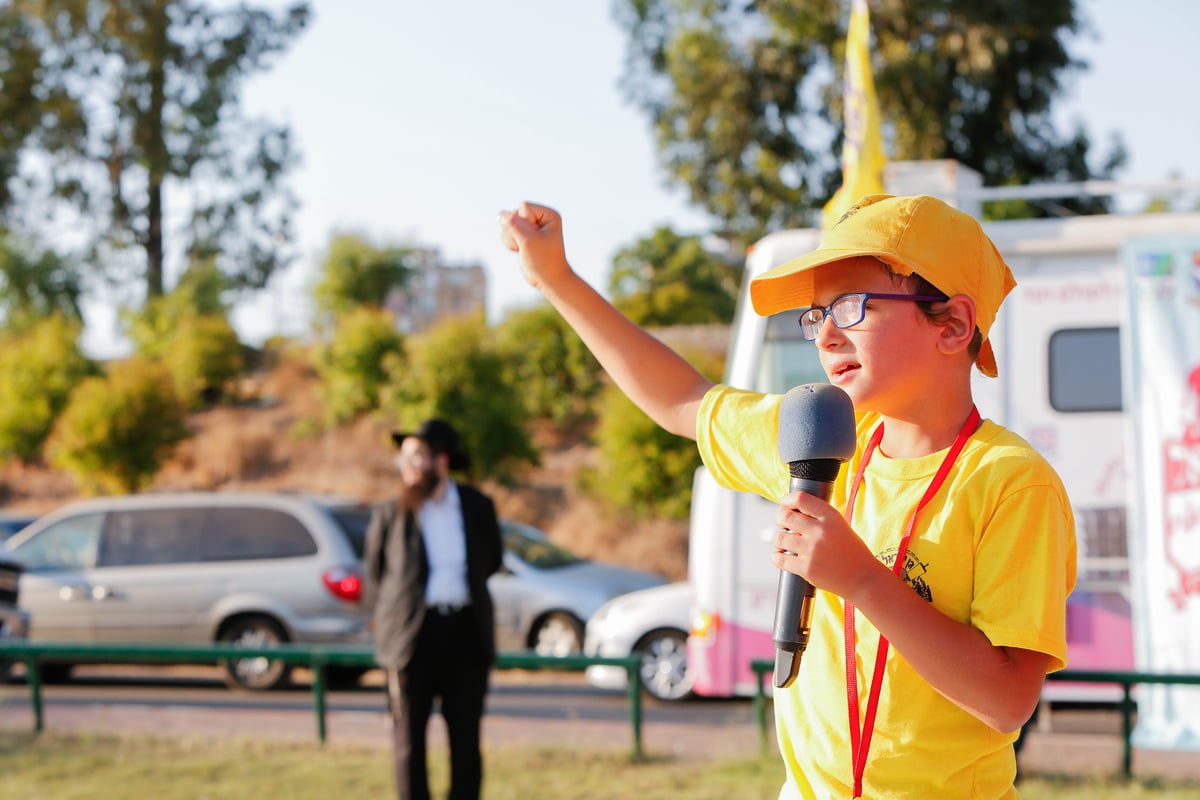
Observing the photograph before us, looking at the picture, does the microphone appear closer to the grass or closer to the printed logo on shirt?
the printed logo on shirt

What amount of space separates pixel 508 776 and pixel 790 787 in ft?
17.5

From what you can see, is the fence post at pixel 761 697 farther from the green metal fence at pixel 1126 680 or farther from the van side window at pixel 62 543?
the van side window at pixel 62 543

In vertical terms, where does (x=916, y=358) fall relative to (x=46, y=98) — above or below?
below

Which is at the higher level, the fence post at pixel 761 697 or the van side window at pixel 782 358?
the van side window at pixel 782 358

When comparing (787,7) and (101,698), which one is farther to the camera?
(787,7)

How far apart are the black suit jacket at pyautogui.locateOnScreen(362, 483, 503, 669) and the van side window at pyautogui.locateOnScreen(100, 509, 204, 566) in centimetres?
647

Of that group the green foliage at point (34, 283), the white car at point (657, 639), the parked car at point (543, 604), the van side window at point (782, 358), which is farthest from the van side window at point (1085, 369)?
the green foliage at point (34, 283)

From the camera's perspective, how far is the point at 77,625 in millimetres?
12281

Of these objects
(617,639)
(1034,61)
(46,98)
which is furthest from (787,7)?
(46,98)

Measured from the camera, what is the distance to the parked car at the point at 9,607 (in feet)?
40.8

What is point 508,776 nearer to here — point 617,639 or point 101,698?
point 617,639

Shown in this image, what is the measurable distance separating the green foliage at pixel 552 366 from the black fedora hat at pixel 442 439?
765 inches

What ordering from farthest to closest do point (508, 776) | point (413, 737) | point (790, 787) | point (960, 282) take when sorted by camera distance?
point (508, 776), point (413, 737), point (790, 787), point (960, 282)

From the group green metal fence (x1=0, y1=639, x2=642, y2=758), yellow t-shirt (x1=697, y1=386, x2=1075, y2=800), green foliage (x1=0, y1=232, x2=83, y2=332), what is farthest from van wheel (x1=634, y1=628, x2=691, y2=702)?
green foliage (x1=0, y1=232, x2=83, y2=332)
